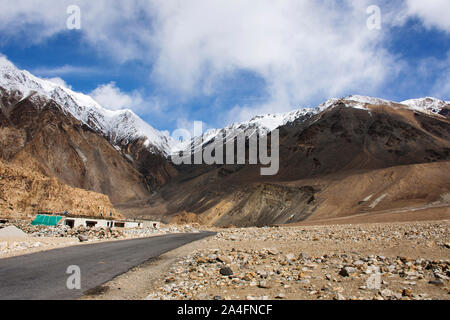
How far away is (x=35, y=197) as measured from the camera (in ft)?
191

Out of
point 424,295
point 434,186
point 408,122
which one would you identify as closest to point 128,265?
point 424,295

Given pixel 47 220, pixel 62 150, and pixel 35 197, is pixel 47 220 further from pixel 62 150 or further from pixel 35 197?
pixel 62 150

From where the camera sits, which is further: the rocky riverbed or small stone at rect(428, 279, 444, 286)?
small stone at rect(428, 279, 444, 286)

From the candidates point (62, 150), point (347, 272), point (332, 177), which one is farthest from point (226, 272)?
point (62, 150)

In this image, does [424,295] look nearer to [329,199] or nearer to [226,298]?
[226,298]

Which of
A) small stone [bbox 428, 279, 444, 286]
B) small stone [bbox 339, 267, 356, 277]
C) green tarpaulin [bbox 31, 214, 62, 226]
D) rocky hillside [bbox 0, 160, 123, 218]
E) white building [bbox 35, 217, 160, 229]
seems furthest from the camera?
rocky hillside [bbox 0, 160, 123, 218]

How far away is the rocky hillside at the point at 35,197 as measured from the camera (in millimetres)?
54094

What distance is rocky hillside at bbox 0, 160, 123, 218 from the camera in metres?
54.1

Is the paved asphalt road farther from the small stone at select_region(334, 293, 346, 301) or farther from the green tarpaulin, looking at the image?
the green tarpaulin

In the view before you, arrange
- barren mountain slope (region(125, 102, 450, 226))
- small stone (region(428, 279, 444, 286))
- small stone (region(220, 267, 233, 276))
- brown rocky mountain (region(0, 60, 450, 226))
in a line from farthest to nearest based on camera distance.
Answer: brown rocky mountain (region(0, 60, 450, 226)), barren mountain slope (region(125, 102, 450, 226)), small stone (region(220, 267, 233, 276)), small stone (region(428, 279, 444, 286))

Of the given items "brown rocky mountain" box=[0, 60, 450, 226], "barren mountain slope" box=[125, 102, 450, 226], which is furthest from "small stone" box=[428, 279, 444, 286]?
"barren mountain slope" box=[125, 102, 450, 226]

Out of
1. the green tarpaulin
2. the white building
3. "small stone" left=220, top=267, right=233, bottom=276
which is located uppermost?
"small stone" left=220, top=267, right=233, bottom=276

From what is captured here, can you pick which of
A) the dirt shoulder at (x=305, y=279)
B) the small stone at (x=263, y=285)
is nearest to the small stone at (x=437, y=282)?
the dirt shoulder at (x=305, y=279)

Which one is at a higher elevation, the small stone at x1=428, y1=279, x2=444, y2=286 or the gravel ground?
the small stone at x1=428, y1=279, x2=444, y2=286
